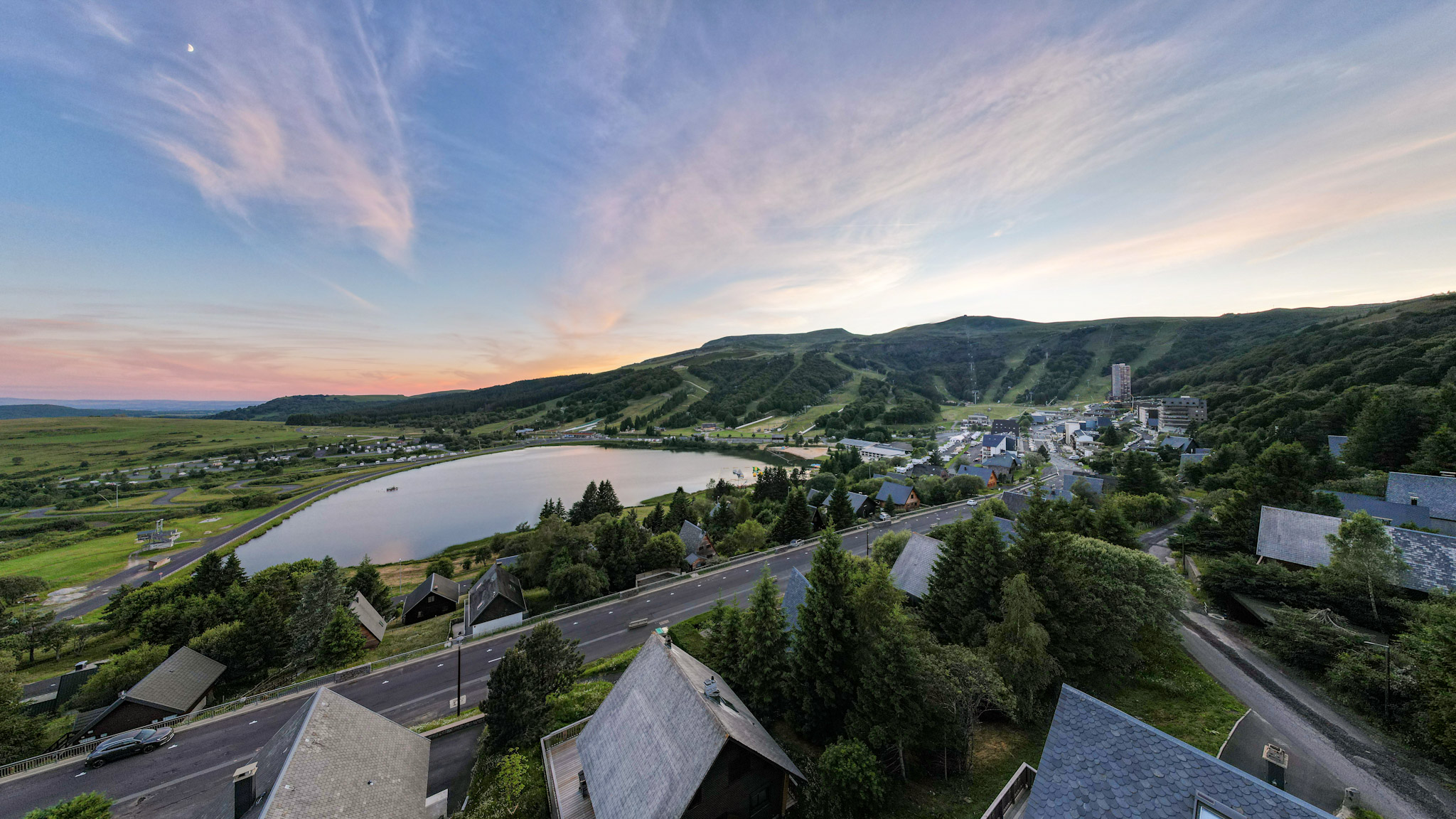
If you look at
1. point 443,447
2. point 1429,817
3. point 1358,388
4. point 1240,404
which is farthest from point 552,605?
point 443,447

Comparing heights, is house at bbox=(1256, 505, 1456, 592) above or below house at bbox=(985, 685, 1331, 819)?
below

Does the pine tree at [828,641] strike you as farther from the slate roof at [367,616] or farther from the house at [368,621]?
the slate roof at [367,616]

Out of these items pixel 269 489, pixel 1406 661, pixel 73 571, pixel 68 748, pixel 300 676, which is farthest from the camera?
pixel 269 489

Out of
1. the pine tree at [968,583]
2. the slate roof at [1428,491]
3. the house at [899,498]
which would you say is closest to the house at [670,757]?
the pine tree at [968,583]

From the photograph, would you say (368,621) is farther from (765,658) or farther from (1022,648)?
(1022,648)

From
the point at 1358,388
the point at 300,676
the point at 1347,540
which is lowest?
the point at 300,676

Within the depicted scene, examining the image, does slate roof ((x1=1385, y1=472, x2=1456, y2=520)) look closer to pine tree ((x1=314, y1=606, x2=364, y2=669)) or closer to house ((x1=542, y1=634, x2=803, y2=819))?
house ((x1=542, y1=634, x2=803, y2=819))

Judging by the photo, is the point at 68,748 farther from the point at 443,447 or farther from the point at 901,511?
the point at 443,447

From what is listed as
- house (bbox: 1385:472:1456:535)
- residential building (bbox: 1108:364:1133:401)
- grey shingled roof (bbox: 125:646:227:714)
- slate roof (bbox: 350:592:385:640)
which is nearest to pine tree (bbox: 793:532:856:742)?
slate roof (bbox: 350:592:385:640)
